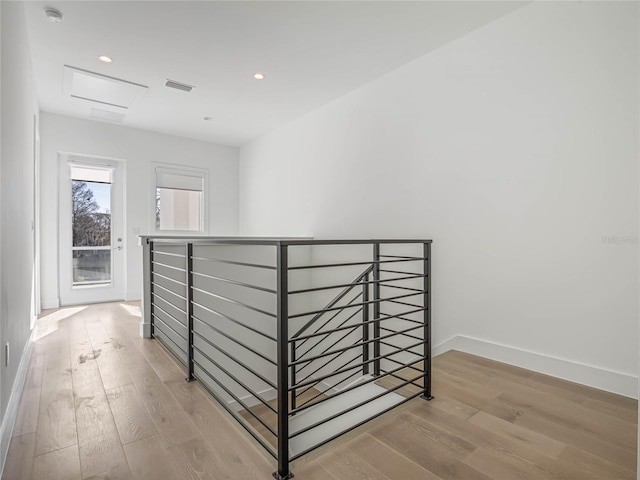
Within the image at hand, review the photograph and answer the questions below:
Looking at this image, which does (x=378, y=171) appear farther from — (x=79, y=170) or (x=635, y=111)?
(x=79, y=170)

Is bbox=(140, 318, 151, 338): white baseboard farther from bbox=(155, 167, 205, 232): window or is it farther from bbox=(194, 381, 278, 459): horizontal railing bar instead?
bbox=(155, 167, 205, 232): window

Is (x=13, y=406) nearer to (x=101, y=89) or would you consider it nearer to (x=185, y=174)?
(x=101, y=89)

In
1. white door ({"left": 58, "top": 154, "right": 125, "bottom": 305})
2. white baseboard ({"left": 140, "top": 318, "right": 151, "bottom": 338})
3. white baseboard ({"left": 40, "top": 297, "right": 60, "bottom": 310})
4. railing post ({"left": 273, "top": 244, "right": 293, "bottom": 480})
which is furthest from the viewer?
white door ({"left": 58, "top": 154, "right": 125, "bottom": 305})

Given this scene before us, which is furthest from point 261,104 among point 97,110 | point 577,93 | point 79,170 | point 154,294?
point 577,93

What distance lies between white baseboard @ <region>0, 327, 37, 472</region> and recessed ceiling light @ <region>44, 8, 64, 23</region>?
2546 mm

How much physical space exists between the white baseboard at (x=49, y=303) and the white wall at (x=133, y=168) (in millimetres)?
11

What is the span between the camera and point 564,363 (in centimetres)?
231

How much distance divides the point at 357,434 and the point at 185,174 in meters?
5.28

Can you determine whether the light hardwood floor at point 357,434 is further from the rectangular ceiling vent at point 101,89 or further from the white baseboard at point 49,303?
the rectangular ceiling vent at point 101,89

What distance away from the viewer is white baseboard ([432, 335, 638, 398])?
2080 mm

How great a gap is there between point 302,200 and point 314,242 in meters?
3.31

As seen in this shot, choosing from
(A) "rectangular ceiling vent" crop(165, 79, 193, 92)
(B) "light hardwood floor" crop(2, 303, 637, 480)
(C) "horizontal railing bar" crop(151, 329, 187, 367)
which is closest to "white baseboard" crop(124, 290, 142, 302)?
(C) "horizontal railing bar" crop(151, 329, 187, 367)

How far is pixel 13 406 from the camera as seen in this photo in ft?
6.12

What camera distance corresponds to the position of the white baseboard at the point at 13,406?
4.96ft
